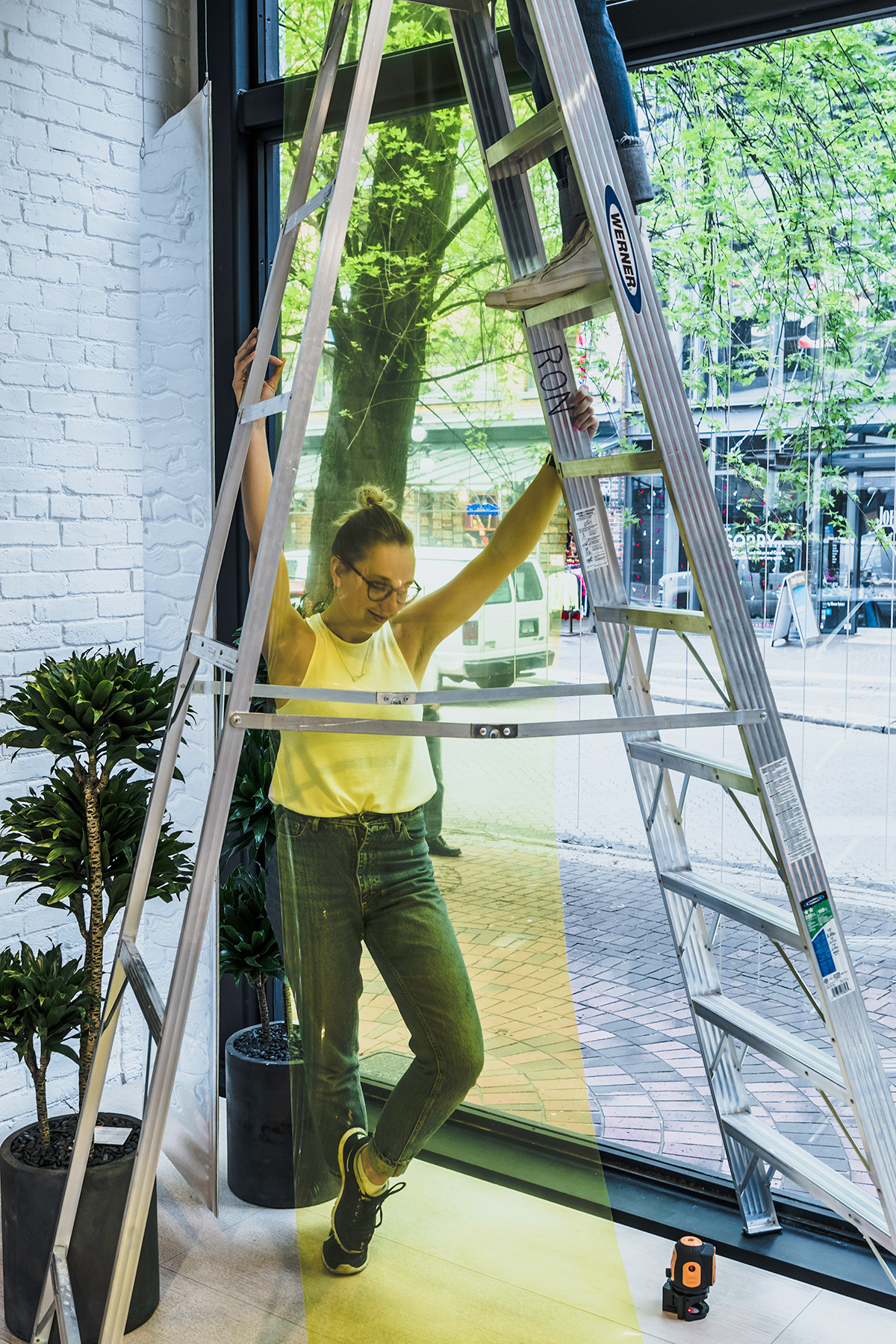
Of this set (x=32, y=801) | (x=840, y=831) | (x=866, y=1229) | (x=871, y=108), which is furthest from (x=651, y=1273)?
(x=871, y=108)

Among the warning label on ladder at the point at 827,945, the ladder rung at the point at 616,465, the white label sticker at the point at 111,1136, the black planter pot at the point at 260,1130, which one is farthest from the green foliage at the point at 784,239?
the white label sticker at the point at 111,1136

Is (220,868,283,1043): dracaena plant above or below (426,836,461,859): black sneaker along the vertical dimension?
below

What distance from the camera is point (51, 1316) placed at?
194cm

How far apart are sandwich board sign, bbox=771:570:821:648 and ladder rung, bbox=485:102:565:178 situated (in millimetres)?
962

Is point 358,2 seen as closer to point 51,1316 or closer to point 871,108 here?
point 871,108

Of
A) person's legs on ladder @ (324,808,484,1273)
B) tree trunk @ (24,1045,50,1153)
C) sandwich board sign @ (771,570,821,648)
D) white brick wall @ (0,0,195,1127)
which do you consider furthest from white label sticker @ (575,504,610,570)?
white brick wall @ (0,0,195,1127)

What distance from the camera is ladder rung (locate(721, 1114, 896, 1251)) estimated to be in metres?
1.65

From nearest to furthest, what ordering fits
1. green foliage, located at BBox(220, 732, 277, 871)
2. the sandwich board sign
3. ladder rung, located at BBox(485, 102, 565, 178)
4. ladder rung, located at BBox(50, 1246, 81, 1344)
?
ladder rung, located at BBox(485, 102, 565, 178)
ladder rung, located at BBox(50, 1246, 81, 1344)
the sandwich board sign
green foliage, located at BBox(220, 732, 277, 871)

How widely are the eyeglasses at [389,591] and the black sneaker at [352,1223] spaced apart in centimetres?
69

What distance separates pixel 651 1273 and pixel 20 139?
8.87 feet

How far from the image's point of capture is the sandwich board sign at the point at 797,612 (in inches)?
85.1

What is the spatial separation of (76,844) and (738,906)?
3.78 ft

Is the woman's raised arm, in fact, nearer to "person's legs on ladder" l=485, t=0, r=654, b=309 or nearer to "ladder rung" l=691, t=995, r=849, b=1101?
"person's legs on ladder" l=485, t=0, r=654, b=309

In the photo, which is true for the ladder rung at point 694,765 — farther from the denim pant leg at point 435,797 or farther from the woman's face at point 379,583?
the woman's face at point 379,583
